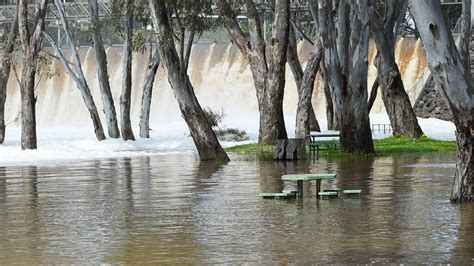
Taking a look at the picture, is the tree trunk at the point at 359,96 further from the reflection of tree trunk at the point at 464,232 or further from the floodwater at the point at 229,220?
the reflection of tree trunk at the point at 464,232

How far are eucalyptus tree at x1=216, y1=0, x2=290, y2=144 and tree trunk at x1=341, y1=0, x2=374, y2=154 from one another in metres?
2.22

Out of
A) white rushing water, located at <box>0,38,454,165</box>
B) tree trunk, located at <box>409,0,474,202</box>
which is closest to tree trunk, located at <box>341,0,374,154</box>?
tree trunk, located at <box>409,0,474,202</box>

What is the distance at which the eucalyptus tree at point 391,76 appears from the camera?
3741 centimetres

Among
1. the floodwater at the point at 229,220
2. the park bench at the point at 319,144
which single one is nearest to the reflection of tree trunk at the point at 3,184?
the floodwater at the point at 229,220

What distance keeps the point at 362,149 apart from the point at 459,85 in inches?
603

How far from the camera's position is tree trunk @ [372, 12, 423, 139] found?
123ft

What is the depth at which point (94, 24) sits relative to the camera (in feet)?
153

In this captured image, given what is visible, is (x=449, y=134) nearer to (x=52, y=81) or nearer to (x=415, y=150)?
(x=415, y=150)

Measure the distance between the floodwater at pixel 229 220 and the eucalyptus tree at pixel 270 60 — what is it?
7.83 metres

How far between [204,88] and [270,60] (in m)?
30.8

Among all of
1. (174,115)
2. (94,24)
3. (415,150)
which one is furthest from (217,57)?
(415,150)

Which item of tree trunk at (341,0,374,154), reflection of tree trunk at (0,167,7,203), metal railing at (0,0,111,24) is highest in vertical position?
metal railing at (0,0,111,24)

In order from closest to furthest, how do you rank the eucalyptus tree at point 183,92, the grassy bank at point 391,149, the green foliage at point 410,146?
the eucalyptus tree at point 183,92 < the grassy bank at point 391,149 < the green foliage at point 410,146

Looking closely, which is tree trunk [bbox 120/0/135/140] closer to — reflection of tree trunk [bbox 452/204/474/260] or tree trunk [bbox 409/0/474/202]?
tree trunk [bbox 409/0/474/202]
